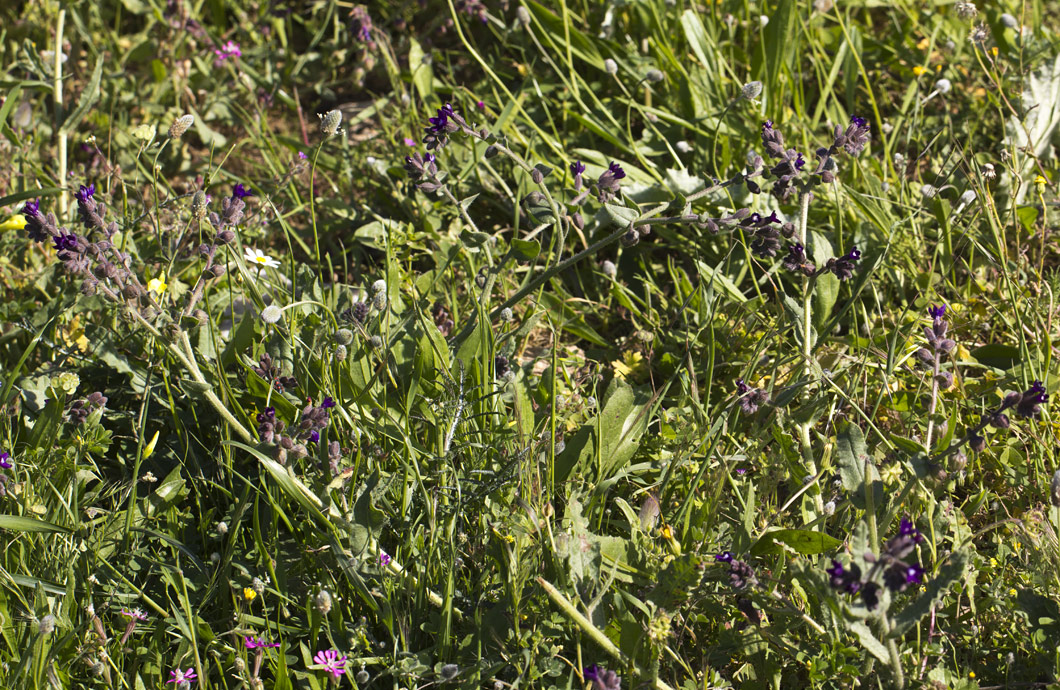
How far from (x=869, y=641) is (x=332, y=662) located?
0.90 metres

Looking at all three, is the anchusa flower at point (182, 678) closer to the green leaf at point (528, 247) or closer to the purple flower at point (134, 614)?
the purple flower at point (134, 614)

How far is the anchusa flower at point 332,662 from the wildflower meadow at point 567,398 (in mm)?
10

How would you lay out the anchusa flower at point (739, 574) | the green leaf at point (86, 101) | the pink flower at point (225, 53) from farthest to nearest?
1. the pink flower at point (225, 53)
2. the green leaf at point (86, 101)
3. the anchusa flower at point (739, 574)

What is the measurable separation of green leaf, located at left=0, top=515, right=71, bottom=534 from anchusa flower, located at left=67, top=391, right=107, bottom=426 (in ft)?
0.89

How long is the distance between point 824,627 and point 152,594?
52.0 inches

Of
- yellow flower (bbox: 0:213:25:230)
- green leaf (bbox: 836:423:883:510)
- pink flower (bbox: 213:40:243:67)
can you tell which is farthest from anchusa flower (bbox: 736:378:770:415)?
pink flower (bbox: 213:40:243:67)

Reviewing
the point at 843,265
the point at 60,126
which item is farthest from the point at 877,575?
the point at 60,126

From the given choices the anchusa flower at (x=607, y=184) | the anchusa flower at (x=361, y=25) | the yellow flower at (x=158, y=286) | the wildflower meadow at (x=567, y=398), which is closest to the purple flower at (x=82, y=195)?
the wildflower meadow at (x=567, y=398)

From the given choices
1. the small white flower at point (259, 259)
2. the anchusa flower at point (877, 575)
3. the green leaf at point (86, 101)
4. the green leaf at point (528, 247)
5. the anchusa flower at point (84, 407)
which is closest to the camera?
the anchusa flower at point (877, 575)

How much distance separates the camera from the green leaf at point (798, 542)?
1699 mm

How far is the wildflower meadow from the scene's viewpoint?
1638 millimetres

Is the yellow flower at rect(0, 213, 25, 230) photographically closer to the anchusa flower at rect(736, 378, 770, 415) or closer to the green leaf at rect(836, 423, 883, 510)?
the anchusa flower at rect(736, 378, 770, 415)

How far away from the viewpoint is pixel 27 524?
5.61 feet

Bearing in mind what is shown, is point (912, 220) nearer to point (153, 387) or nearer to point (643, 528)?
point (643, 528)
